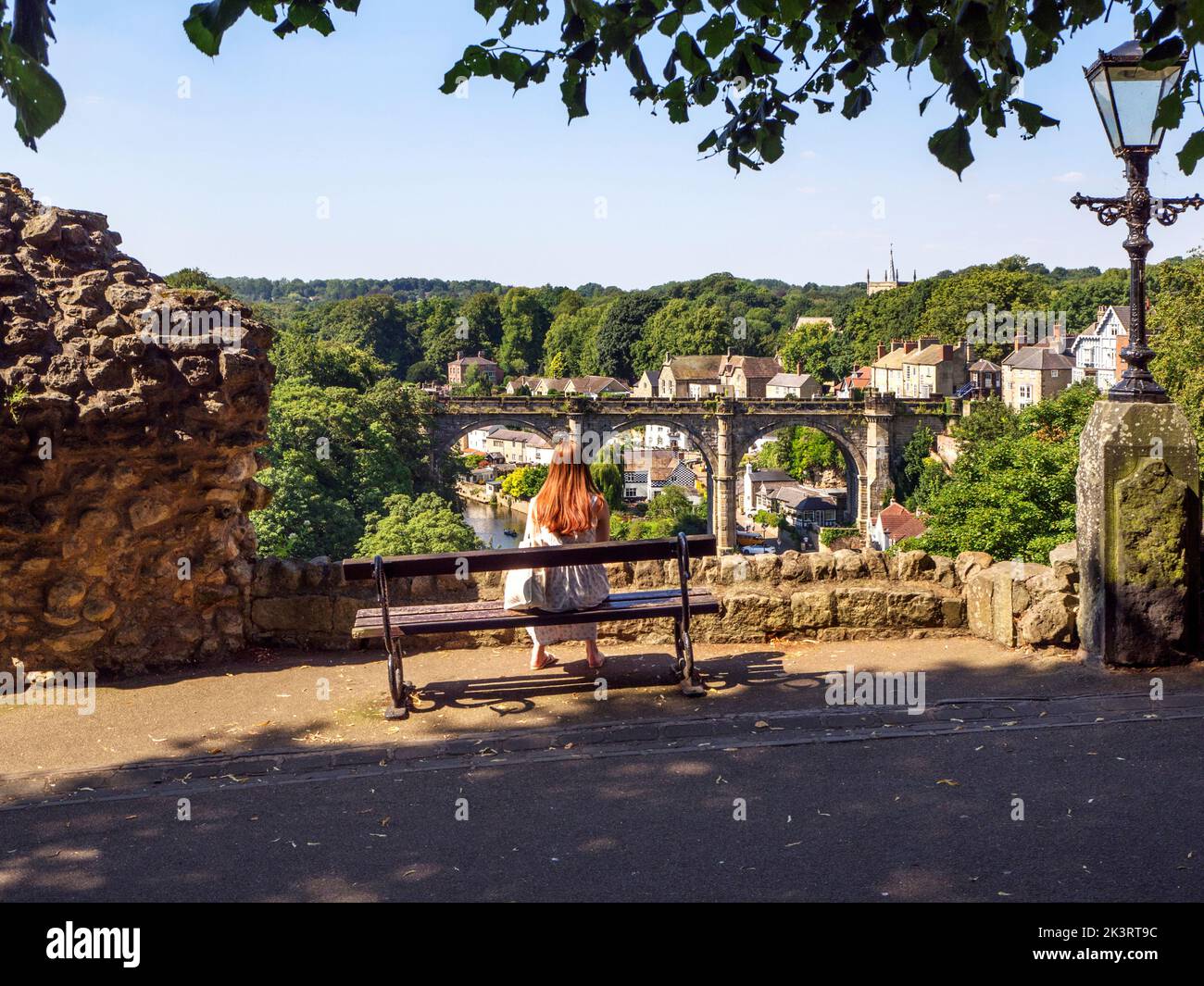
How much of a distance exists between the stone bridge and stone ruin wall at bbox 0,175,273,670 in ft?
206

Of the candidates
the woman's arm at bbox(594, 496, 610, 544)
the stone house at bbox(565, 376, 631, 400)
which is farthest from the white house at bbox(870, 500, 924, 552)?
the woman's arm at bbox(594, 496, 610, 544)

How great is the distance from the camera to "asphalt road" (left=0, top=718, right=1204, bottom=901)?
3.95 meters

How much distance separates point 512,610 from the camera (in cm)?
630

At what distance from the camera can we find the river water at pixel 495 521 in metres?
82.1

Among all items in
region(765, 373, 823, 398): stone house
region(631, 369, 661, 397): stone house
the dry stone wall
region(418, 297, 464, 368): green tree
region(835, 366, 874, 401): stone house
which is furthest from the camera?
region(418, 297, 464, 368): green tree

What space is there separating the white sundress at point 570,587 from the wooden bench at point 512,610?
0.11 m

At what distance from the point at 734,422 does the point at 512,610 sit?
68.2 m

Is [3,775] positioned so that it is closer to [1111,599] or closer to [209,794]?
[209,794]

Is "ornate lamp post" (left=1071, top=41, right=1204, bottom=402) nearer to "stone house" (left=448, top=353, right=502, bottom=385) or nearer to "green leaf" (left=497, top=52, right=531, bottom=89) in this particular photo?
"green leaf" (left=497, top=52, right=531, bottom=89)

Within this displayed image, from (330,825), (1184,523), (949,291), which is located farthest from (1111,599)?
(949,291)

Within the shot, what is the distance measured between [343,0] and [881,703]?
3.94 metres

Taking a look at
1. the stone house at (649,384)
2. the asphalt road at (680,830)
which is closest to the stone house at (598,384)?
the stone house at (649,384)

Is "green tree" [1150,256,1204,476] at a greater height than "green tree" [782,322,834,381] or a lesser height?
lesser
